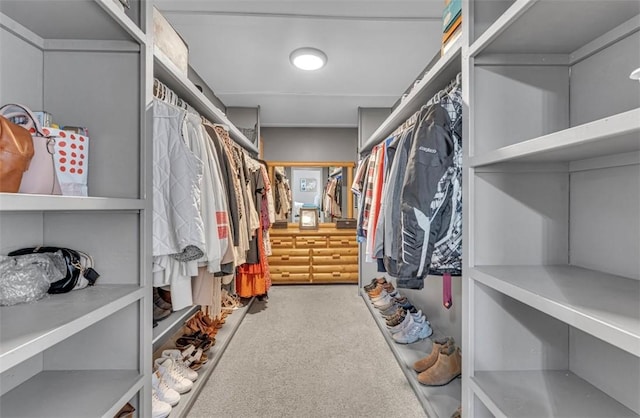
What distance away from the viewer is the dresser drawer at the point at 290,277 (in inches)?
156

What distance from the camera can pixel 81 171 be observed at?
1.00m

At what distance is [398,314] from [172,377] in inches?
69.4

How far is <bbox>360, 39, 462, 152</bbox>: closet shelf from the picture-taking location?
126 centimetres

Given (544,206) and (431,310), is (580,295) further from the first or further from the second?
(431,310)

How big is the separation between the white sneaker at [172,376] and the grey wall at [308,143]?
126 inches

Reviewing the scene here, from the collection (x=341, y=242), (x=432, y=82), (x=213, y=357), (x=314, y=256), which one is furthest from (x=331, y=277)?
(x=432, y=82)

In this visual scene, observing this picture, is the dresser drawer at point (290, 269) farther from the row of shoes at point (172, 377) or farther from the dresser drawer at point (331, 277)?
the row of shoes at point (172, 377)

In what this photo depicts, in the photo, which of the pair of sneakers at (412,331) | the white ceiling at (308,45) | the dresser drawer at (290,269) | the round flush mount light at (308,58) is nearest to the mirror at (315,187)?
the dresser drawer at (290,269)

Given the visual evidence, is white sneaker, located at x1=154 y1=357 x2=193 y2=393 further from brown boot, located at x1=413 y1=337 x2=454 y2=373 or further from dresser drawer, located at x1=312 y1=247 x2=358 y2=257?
dresser drawer, located at x1=312 y1=247 x2=358 y2=257

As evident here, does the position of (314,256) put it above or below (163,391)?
above

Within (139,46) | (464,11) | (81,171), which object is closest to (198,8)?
(139,46)

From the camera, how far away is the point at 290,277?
396 centimetres

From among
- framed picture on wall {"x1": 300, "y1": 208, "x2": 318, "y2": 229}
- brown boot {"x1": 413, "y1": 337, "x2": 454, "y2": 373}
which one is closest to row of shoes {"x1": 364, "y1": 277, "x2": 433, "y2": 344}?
brown boot {"x1": 413, "y1": 337, "x2": 454, "y2": 373}

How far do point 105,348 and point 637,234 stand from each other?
184cm
